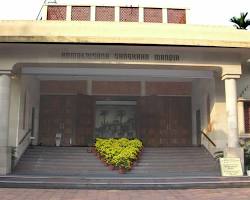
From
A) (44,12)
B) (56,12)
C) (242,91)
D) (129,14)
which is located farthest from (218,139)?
(44,12)

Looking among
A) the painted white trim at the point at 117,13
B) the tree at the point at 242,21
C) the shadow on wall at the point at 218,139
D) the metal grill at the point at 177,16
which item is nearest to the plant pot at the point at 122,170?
the shadow on wall at the point at 218,139

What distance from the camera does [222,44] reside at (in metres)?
14.4

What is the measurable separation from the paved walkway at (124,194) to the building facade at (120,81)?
4.37 meters

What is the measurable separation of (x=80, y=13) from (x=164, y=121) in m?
8.44

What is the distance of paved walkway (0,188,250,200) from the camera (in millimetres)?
9141

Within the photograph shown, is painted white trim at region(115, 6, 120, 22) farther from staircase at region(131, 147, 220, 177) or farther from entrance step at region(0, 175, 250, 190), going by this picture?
entrance step at region(0, 175, 250, 190)

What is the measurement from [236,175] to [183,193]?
4153 millimetres

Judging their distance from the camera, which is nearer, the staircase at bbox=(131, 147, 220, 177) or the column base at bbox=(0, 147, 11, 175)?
the column base at bbox=(0, 147, 11, 175)

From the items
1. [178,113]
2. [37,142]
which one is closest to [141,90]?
[178,113]

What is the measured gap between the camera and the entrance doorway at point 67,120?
67.4 ft

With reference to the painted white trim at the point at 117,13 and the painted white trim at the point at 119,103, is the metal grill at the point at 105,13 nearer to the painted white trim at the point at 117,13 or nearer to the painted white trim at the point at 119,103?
the painted white trim at the point at 117,13

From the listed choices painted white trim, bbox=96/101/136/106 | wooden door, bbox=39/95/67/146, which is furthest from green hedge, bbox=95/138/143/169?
painted white trim, bbox=96/101/136/106

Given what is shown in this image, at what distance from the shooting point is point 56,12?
21344mm

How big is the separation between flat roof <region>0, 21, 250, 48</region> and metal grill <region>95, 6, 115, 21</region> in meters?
5.35
